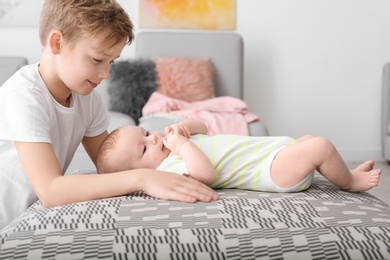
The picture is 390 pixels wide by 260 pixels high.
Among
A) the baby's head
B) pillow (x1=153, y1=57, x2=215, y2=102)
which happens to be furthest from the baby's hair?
pillow (x1=153, y1=57, x2=215, y2=102)

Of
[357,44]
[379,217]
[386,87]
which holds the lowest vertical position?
[386,87]

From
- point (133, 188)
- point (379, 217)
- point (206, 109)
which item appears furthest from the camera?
point (206, 109)

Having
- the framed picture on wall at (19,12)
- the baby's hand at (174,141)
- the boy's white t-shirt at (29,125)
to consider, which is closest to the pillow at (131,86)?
the framed picture on wall at (19,12)

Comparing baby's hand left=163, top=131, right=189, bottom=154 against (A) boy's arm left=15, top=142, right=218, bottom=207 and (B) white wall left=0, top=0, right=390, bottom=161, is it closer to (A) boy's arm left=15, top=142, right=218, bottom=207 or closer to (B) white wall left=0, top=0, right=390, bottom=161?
(A) boy's arm left=15, top=142, right=218, bottom=207

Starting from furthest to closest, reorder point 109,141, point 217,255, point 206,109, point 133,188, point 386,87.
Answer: point 386,87, point 206,109, point 109,141, point 133,188, point 217,255

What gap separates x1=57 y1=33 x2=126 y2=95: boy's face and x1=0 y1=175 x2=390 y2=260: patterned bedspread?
1.14 feet

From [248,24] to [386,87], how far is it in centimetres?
120

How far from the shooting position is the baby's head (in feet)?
5.25

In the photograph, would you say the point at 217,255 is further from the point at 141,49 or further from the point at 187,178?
the point at 141,49

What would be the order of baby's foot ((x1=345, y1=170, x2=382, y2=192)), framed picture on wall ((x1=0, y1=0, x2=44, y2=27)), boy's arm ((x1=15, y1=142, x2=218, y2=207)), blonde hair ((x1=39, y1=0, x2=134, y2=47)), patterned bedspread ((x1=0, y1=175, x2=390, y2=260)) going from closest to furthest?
patterned bedspread ((x1=0, y1=175, x2=390, y2=260)) → boy's arm ((x1=15, y1=142, x2=218, y2=207)) → blonde hair ((x1=39, y1=0, x2=134, y2=47)) → baby's foot ((x1=345, y1=170, x2=382, y2=192)) → framed picture on wall ((x1=0, y1=0, x2=44, y2=27))

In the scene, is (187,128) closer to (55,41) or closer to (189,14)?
(55,41)

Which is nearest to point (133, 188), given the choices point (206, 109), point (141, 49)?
point (206, 109)

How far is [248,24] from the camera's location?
4.63m

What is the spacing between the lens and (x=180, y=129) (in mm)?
1593
